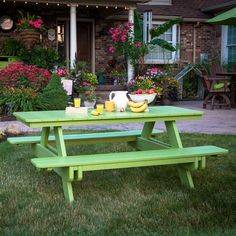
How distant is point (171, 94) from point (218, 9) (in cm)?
387

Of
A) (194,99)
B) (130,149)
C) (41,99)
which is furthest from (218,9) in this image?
(130,149)

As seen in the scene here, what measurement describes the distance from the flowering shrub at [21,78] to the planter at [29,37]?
184 centimetres

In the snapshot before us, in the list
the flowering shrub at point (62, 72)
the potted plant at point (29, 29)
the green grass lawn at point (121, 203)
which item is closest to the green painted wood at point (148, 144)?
the green grass lawn at point (121, 203)

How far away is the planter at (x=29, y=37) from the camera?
13039 millimetres

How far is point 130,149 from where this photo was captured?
7055 mm

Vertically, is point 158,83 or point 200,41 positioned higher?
point 200,41

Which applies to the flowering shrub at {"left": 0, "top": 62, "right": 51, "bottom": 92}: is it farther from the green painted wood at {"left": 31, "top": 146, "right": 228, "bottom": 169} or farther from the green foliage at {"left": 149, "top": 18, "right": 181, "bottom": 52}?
the green painted wood at {"left": 31, "top": 146, "right": 228, "bottom": 169}

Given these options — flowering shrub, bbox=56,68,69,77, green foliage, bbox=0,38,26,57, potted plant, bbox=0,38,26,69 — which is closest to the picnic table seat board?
flowering shrub, bbox=56,68,69,77

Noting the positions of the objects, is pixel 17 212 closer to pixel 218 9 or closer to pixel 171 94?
pixel 171 94

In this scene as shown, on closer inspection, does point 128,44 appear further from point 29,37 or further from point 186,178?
point 186,178

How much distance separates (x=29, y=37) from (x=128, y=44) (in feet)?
8.81

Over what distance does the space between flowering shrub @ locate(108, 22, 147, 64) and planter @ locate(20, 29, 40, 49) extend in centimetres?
212

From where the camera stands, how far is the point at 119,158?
15.1 feet

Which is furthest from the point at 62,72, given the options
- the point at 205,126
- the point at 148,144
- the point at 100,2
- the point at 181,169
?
the point at 181,169
